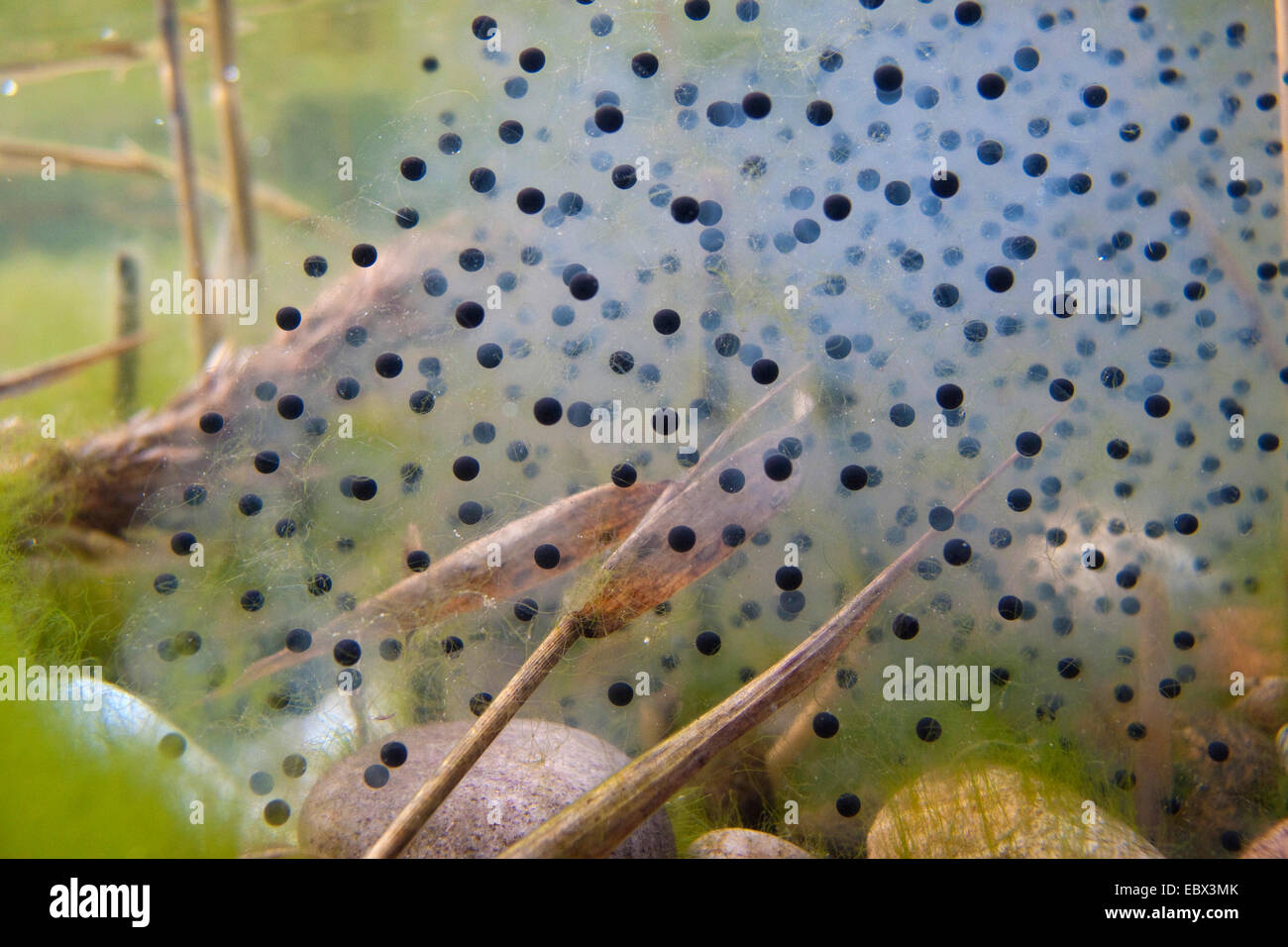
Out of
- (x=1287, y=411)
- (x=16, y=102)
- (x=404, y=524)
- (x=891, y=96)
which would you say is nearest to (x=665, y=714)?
(x=404, y=524)

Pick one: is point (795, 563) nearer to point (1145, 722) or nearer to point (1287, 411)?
point (1145, 722)

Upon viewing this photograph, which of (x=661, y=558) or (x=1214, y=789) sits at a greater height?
(x=661, y=558)

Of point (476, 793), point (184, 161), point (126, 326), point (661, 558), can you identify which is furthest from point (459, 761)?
point (126, 326)

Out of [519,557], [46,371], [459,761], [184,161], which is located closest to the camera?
[459,761]

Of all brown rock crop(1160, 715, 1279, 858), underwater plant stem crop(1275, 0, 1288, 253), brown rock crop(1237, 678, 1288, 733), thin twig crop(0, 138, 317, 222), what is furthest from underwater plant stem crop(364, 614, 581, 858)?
thin twig crop(0, 138, 317, 222)

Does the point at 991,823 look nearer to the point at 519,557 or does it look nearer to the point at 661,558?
the point at 661,558

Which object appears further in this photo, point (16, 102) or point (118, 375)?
point (118, 375)
